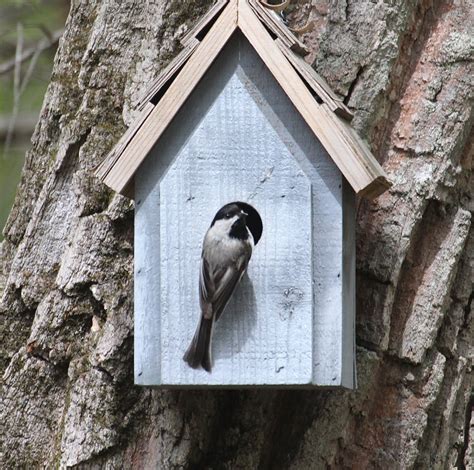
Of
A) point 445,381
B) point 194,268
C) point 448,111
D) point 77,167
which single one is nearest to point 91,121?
point 77,167

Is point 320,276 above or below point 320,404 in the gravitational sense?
above

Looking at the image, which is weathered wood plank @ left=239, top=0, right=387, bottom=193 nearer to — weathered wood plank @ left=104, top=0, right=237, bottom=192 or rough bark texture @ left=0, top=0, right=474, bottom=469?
weathered wood plank @ left=104, top=0, right=237, bottom=192

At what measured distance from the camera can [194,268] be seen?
261 cm

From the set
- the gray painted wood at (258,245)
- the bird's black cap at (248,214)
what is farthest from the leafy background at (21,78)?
the bird's black cap at (248,214)

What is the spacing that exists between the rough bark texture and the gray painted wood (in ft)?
1.05

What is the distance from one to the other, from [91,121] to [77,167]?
130mm

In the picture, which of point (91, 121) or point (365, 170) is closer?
point (365, 170)

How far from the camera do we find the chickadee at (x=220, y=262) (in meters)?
2.57

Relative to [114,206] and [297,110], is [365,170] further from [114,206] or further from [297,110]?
[114,206]

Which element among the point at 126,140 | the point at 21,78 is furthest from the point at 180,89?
the point at 21,78

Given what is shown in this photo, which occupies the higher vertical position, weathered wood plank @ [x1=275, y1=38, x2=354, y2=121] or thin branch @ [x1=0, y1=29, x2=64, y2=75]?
thin branch @ [x1=0, y1=29, x2=64, y2=75]

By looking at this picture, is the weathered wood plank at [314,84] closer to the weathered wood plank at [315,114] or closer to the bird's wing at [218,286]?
the weathered wood plank at [315,114]

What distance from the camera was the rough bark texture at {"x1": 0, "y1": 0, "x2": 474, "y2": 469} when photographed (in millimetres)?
2949

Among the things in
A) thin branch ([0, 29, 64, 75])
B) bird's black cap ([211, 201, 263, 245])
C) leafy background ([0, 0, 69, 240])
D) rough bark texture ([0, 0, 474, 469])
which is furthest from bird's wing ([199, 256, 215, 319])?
leafy background ([0, 0, 69, 240])
